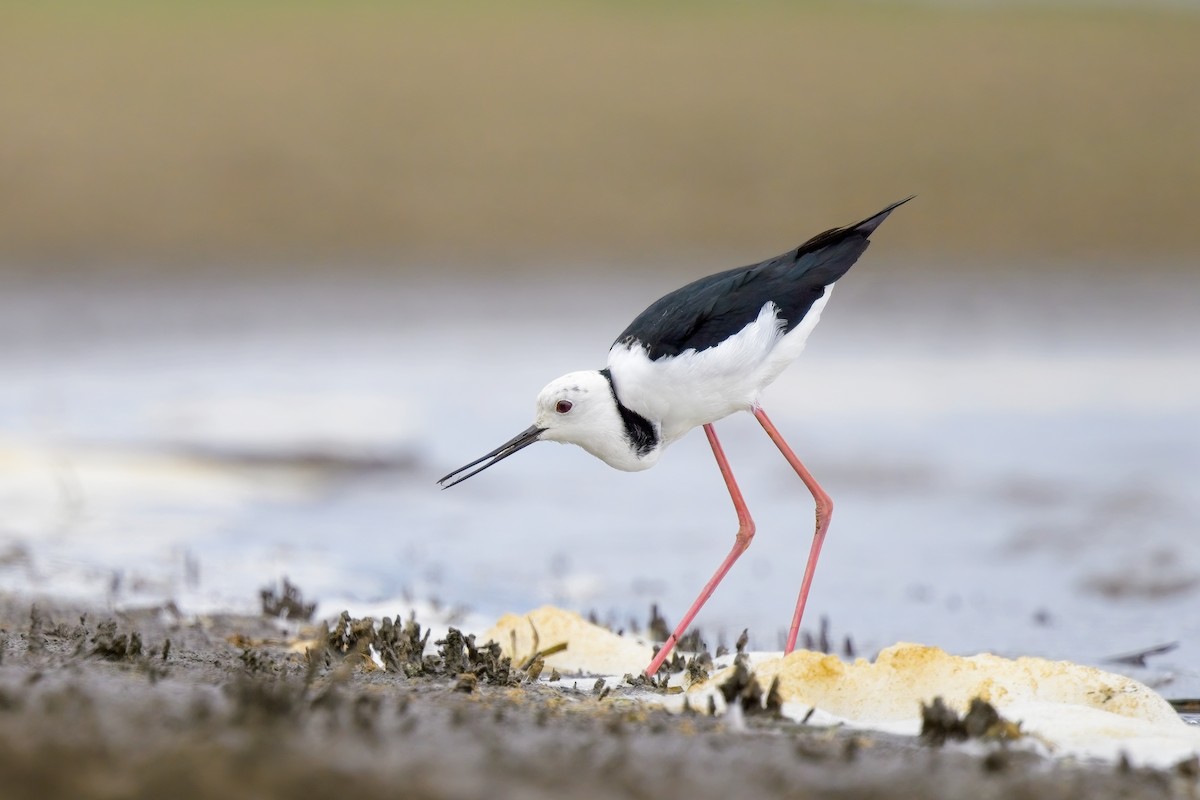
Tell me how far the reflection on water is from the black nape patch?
55.4 inches

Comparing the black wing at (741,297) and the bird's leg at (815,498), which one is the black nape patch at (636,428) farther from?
the bird's leg at (815,498)

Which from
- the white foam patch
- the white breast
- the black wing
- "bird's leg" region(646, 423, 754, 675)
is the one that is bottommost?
the white foam patch

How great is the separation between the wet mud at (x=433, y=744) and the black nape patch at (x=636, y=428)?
3.19ft

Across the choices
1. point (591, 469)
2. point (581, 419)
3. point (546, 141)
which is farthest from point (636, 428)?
point (546, 141)

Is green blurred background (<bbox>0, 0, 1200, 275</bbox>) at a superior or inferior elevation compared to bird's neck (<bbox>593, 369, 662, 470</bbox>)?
superior

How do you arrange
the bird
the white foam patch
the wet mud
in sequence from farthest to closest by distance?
the bird, the white foam patch, the wet mud

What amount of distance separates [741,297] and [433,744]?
87.7 inches

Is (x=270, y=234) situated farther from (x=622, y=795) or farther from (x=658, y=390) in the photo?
(x=622, y=795)

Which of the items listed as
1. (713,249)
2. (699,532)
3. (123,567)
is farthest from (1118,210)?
(123,567)

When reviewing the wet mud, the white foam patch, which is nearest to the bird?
the white foam patch

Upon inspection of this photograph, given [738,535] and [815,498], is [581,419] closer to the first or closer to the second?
[738,535]

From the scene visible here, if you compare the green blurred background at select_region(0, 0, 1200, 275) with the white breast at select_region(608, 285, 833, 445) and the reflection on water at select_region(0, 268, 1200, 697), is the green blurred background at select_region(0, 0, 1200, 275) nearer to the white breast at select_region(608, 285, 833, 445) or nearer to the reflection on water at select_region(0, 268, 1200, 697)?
→ the reflection on water at select_region(0, 268, 1200, 697)

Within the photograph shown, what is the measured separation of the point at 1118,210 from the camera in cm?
1748

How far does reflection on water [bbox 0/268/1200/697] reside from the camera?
6594mm
